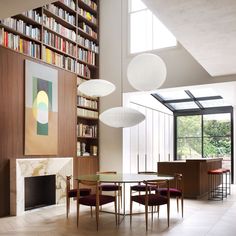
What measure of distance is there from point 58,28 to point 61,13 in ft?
1.25

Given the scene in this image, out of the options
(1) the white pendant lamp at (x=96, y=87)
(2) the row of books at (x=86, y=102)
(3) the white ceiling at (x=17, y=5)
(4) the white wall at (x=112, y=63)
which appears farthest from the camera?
(4) the white wall at (x=112, y=63)

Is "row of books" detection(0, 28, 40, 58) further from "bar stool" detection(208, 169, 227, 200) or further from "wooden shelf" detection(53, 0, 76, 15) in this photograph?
"bar stool" detection(208, 169, 227, 200)

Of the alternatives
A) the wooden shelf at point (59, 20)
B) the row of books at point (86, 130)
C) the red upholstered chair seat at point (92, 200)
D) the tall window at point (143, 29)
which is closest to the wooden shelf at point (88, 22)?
the wooden shelf at point (59, 20)

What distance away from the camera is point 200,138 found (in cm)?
1231

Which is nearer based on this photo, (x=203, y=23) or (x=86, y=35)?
(x=203, y=23)

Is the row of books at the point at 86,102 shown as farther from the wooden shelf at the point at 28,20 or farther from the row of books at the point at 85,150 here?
the wooden shelf at the point at 28,20

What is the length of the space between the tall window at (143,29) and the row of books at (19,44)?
2.78 metres

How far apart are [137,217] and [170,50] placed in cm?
419

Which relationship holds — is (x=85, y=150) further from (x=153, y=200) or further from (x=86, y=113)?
(x=153, y=200)

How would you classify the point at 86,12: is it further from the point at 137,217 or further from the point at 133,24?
the point at 137,217

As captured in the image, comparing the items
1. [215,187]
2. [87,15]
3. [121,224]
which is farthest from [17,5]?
[215,187]

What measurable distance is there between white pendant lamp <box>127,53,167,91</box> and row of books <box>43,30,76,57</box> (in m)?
3.15

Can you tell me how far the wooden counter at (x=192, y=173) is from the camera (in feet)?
26.2

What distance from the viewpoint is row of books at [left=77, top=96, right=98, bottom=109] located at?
8093 mm
